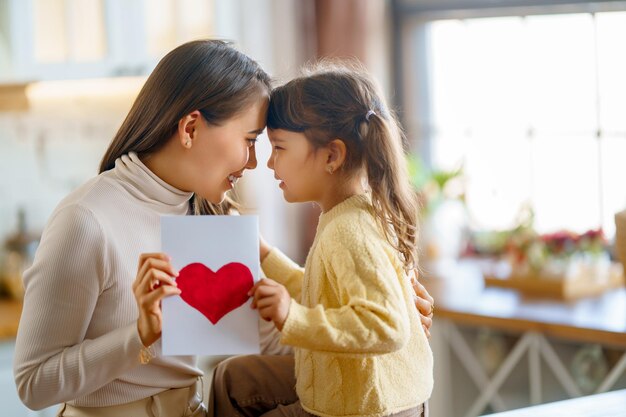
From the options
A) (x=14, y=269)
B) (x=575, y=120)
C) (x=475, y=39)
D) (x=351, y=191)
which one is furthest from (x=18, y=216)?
(x=351, y=191)

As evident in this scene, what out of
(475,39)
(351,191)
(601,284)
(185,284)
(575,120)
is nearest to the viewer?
(185,284)

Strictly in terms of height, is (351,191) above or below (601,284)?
above

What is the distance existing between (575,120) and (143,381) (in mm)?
2395

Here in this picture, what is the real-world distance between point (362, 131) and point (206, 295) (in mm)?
419

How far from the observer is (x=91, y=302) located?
161cm

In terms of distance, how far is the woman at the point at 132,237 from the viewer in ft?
5.17

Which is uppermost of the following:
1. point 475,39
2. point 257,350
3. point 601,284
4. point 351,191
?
point 475,39

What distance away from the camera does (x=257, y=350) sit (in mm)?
1472

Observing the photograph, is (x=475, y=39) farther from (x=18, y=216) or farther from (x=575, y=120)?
(x=18, y=216)

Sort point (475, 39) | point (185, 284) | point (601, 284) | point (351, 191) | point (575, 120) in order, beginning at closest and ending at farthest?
point (185, 284), point (351, 191), point (601, 284), point (575, 120), point (475, 39)

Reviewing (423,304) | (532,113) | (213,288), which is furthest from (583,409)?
(532,113)

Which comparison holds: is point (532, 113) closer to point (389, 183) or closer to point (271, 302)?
point (389, 183)

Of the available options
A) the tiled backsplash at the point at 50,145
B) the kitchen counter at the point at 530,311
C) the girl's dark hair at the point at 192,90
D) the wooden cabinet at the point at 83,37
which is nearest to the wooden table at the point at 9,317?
the tiled backsplash at the point at 50,145

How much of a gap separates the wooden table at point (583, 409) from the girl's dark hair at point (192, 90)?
788 mm
